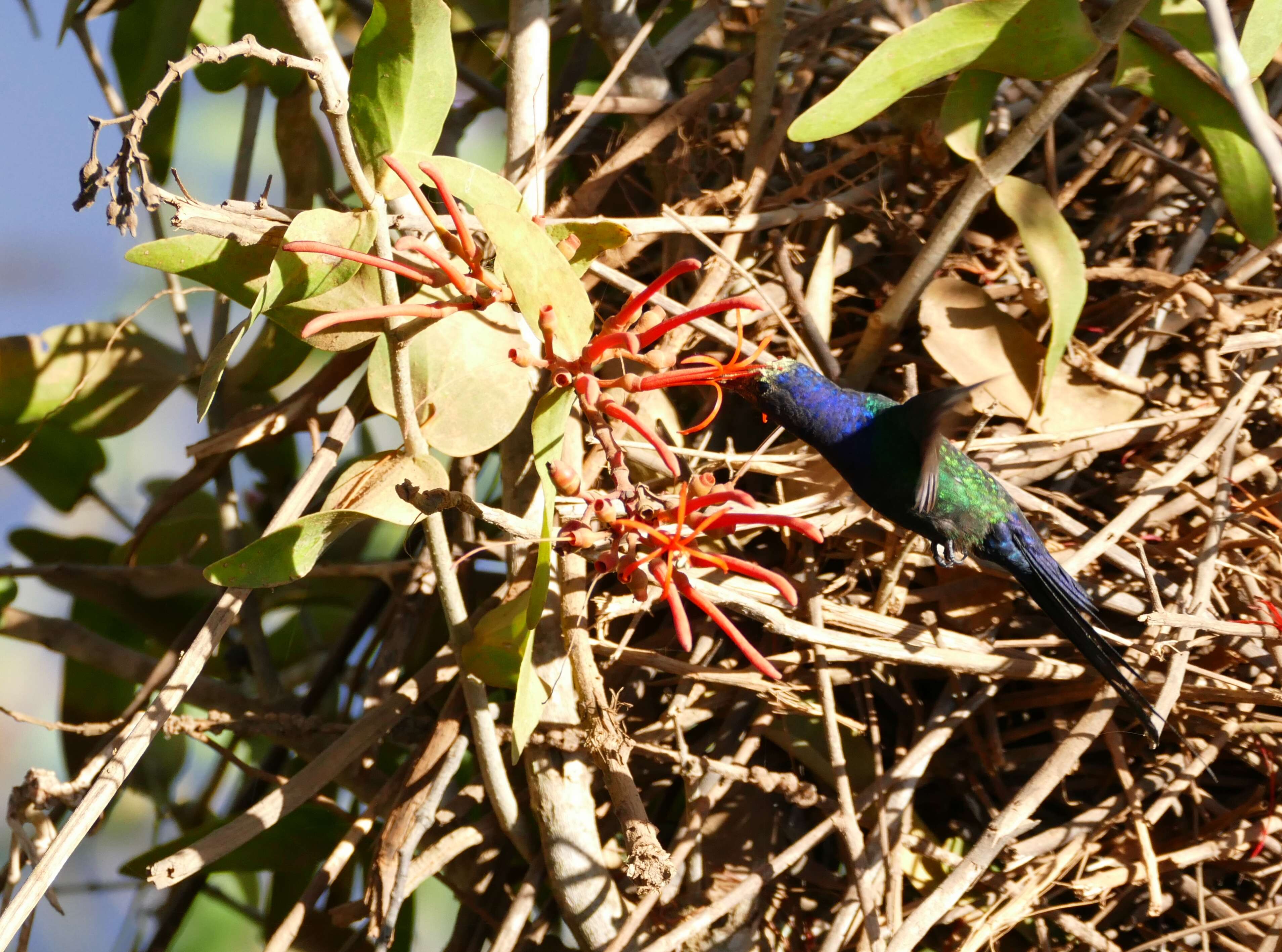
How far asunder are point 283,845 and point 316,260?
1.81 ft

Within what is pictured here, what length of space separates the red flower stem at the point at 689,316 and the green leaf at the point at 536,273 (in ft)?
0.12

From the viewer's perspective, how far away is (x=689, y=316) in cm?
59

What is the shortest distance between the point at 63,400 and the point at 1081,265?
2.65 ft

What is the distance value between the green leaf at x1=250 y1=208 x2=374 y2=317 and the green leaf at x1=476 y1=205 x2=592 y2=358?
69mm

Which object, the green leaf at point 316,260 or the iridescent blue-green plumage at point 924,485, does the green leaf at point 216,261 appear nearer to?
the green leaf at point 316,260

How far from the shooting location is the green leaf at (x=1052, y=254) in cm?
81

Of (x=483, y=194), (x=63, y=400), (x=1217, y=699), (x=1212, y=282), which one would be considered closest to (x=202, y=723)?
(x=63, y=400)

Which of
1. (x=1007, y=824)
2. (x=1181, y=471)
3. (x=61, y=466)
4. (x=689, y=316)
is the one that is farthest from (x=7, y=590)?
(x=1181, y=471)

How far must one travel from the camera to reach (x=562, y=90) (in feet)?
3.43

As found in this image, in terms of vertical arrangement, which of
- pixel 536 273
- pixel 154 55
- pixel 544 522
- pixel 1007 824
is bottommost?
pixel 1007 824

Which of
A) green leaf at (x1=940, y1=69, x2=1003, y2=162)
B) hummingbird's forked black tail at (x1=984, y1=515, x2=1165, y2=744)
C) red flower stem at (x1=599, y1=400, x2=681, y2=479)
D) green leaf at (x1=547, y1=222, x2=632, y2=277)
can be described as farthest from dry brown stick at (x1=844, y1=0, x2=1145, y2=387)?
red flower stem at (x1=599, y1=400, x2=681, y2=479)

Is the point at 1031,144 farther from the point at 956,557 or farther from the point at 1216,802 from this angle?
the point at 1216,802

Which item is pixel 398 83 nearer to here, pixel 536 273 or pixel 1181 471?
pixel 536 273

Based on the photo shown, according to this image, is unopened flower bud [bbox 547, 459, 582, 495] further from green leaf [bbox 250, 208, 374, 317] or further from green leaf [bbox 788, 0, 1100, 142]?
green leaf [bbox 788, 0, 1100, 142]
